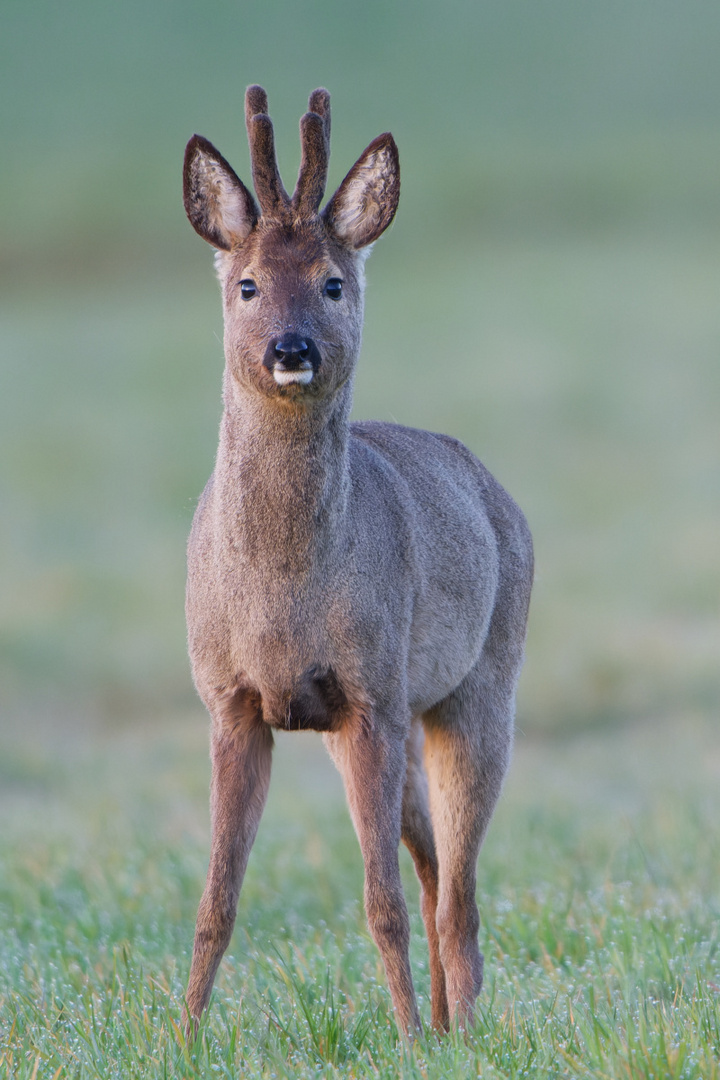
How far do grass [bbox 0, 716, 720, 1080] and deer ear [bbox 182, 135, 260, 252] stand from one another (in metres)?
2.49

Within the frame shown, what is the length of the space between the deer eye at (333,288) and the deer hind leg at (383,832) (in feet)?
4.42

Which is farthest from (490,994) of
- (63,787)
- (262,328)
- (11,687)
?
(11,687)

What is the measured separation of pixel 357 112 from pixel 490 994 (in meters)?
37.0

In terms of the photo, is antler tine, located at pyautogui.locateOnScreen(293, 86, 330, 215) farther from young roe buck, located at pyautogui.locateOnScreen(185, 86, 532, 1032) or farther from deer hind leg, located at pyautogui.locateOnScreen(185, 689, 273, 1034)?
deer hind leg, located at pyautogui.locateOnScreen(185, 689, 273, 1034)

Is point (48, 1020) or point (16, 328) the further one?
point (16, 328)

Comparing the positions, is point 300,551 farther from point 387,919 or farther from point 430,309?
point 430,309

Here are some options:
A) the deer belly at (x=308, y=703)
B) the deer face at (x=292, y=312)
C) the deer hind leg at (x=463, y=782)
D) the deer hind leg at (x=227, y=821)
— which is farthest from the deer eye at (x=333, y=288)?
the deer hind leg at (x=463, y=782)

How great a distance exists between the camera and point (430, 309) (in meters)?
29.6

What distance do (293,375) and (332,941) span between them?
8.86ft

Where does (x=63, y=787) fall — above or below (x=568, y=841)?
below

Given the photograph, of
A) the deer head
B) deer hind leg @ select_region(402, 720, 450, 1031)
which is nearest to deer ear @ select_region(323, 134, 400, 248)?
the deer head

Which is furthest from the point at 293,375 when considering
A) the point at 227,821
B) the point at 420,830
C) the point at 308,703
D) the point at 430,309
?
the point at 430,309

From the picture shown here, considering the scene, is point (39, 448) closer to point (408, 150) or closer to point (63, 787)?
point (63, 787)

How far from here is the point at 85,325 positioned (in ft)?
102
